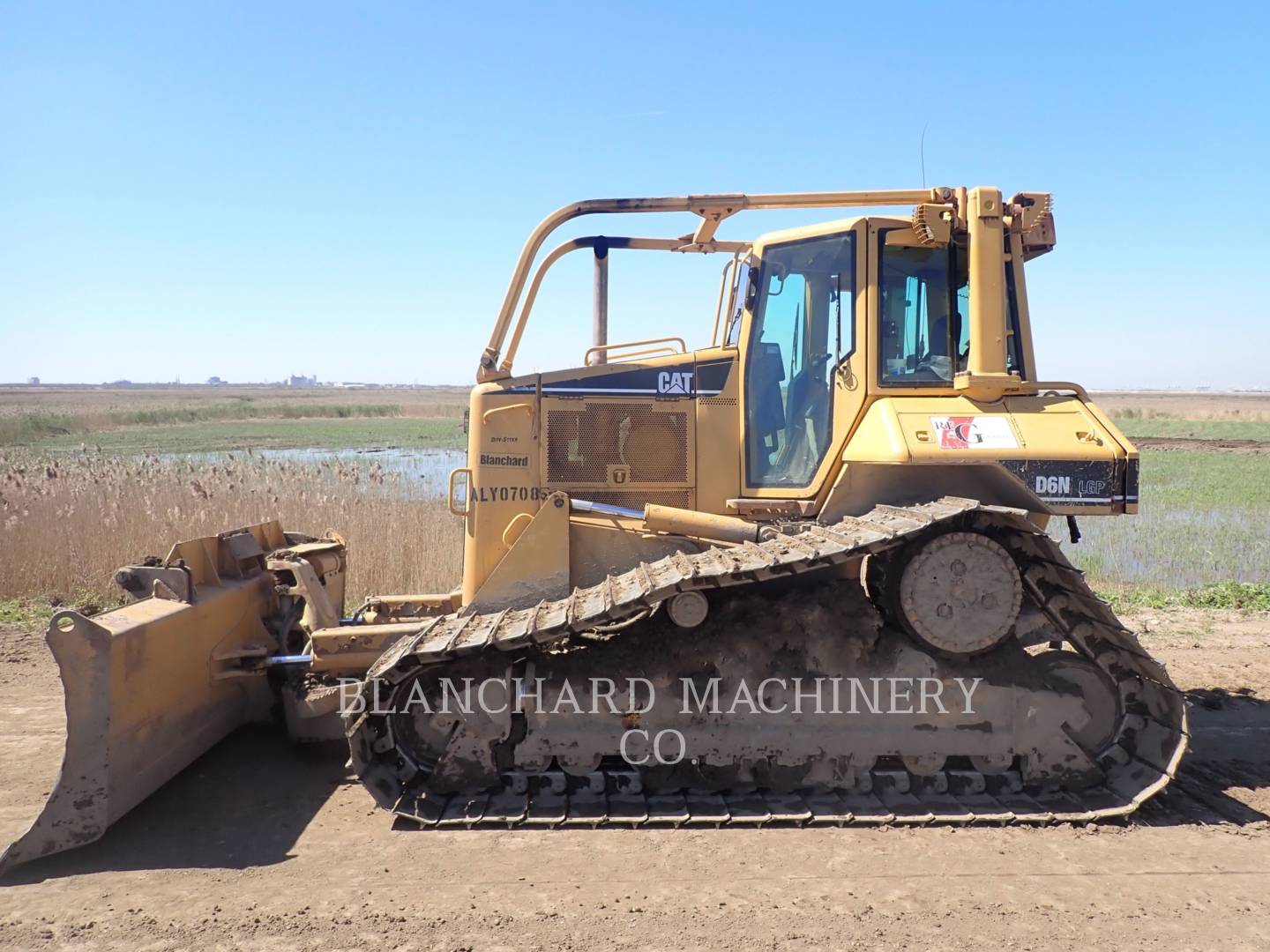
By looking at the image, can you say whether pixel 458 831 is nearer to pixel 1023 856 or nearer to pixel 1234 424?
pixel 1023 856

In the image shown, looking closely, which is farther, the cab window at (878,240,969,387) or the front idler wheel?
the cab window at (878,240,969,387)

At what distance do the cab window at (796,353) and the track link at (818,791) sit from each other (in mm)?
578

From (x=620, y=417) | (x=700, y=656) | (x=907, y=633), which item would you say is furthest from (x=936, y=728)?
(x=620, y=417)

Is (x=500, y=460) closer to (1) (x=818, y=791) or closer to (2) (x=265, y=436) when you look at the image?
(1) (x=818, y=791)

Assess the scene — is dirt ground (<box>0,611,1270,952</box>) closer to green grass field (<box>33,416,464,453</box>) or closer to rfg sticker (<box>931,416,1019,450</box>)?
rfg sticker (<box>931,416,1019,450</box>)

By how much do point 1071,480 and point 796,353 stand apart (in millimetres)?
1626

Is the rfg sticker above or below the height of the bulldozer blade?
above

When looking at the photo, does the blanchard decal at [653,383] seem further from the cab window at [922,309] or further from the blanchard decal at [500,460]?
the cab window at [922,309]

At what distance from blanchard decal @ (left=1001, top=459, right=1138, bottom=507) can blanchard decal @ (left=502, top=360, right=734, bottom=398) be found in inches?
66.1

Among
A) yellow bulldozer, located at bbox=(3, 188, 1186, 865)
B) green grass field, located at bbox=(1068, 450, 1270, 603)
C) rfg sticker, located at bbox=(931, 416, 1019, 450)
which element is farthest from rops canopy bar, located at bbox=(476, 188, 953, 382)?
green grass field, located at bbox=(1068, 450, 1270, 603)

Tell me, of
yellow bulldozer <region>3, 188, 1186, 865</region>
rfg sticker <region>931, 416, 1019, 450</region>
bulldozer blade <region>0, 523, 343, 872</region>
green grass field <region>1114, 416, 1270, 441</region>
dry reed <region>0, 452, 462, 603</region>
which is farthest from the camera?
A: green grass field <region>1114, 416, 1270, 441</region>

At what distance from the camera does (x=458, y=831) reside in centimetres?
432

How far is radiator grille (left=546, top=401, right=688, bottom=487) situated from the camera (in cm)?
536

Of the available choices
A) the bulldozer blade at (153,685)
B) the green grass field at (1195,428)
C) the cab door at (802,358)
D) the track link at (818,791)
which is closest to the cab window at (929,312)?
the cab door at (802,358)
